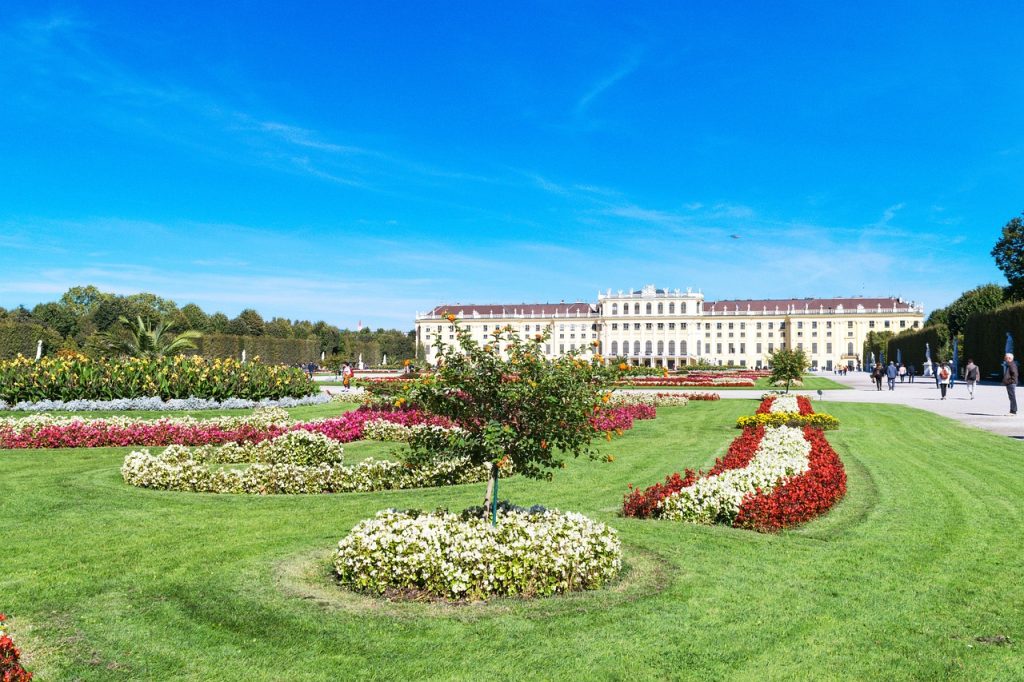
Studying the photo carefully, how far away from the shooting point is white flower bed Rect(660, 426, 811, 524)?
7.78 metres

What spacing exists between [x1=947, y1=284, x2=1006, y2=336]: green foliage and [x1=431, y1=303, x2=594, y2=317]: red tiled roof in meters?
61.2

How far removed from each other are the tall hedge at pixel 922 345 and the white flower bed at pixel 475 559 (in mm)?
50544

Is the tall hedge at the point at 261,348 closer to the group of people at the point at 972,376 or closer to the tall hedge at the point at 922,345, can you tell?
the group of people at the point at 972,376

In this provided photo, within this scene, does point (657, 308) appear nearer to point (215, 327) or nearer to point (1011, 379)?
point (215, 327)

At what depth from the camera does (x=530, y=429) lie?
234 inches

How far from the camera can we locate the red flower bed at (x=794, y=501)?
7.56 meters

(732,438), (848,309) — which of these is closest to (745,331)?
(848,309)

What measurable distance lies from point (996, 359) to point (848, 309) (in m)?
75.9

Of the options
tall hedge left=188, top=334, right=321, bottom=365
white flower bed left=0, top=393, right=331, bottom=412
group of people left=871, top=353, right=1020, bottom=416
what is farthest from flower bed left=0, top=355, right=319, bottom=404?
tall hedge left=188, top=334, right=321, bottom=365

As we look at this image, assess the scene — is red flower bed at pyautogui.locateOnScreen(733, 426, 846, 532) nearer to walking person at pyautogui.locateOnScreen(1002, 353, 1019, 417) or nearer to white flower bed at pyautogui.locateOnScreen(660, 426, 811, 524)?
white flower bed at pyautogui.locateOnScreen(660, 426, 811, 524)

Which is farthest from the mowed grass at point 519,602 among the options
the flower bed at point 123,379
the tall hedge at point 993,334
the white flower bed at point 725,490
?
the tall hedge at point 993,334

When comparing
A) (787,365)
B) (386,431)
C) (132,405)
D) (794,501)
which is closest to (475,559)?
(794,501)

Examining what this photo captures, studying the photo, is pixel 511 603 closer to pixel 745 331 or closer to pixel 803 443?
pixel 803 443

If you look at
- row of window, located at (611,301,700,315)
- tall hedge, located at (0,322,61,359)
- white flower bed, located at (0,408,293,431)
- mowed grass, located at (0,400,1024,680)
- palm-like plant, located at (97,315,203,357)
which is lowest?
mowed grass, located at (0,400,1024,680)
